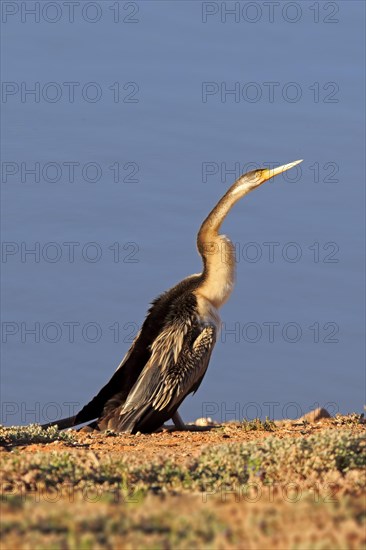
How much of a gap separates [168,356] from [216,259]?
3.83 feet

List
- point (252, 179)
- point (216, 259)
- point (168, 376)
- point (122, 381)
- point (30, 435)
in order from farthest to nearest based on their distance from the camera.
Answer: point (252, 179), point (216, 259), point (122, 381), point (168, 376), point (30, 435)

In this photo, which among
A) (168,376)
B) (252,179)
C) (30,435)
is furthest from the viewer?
(252,179)

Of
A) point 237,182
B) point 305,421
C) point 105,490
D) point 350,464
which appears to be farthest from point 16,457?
point 237,182

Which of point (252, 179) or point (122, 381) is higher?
point (252, 179)

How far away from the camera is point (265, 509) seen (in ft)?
20.1

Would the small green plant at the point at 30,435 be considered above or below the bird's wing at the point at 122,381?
below

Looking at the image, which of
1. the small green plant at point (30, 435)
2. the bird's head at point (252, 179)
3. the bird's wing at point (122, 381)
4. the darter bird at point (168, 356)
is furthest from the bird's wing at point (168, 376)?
the bird's head at point (252, 179)

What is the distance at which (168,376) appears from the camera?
13078mm

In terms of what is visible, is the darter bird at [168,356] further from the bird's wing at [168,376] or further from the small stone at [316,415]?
the small stone at [316,415]

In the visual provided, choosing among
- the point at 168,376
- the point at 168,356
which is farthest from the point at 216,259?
the point at 168,376

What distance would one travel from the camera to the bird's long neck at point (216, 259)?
13289 millimetres

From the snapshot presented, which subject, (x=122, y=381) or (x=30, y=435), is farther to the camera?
(x=122, y=381)

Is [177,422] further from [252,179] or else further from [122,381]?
[252,179]

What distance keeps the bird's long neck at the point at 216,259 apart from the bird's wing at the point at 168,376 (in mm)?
353
